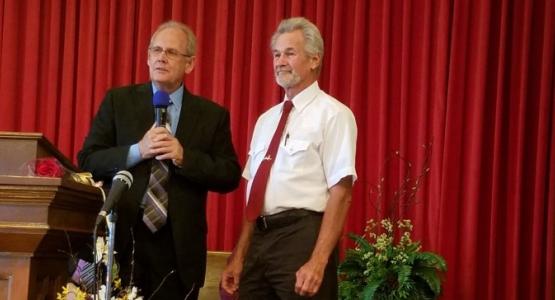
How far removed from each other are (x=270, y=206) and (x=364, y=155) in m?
2.10

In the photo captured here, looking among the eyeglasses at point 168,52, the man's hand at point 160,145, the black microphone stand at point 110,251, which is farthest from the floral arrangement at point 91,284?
the eyeglasses at point 168,52

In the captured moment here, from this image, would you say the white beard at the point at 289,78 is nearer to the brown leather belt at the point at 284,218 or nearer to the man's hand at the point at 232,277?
the brown leather belt at the point at 284,218

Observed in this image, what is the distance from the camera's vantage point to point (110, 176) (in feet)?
8.64

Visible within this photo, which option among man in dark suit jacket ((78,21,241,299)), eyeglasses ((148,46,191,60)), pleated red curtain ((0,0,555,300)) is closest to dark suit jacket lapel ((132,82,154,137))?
man in dark suit jacket ((78,21,241,299))

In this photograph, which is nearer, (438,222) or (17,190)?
(17,190)

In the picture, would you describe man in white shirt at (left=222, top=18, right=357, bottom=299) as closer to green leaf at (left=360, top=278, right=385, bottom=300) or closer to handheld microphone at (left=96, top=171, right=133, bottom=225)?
handheld microphone at (left=96, top=171, right=133, bottom=225)

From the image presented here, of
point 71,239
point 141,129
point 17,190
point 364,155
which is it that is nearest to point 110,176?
point 141,129

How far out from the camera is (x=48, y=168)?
214 centimetres

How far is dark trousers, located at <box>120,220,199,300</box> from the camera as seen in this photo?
8.53ft

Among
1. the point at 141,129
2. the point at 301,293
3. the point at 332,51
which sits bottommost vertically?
the point at 301,293

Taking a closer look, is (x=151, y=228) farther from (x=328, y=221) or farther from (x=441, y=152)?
(x=441, y=152)

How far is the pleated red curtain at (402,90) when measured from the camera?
14.6 ft

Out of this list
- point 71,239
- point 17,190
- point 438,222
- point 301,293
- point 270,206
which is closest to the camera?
point 17,190

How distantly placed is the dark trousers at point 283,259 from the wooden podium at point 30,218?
65 cm
